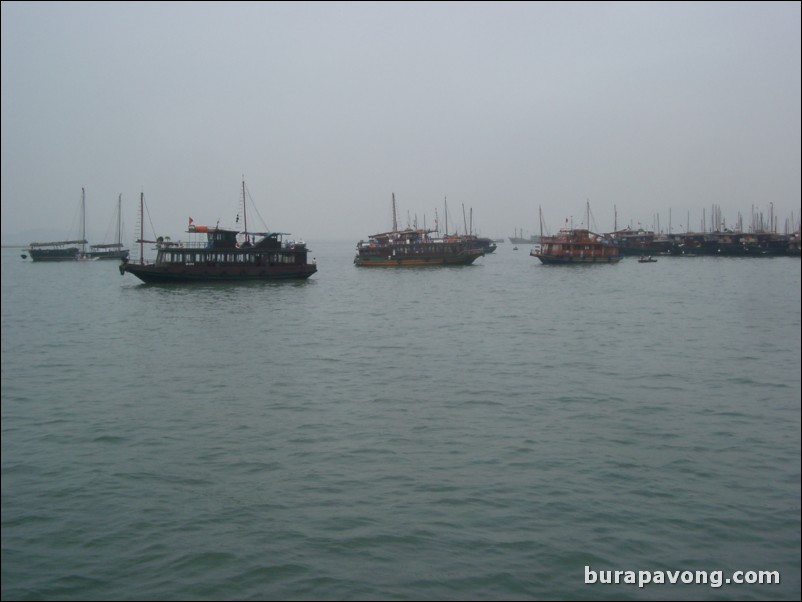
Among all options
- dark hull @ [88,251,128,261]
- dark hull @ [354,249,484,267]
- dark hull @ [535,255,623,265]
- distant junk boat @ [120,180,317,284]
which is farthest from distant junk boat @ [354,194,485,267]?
dark hull @ [88,251,128,261]

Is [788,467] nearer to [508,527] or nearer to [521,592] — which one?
[508,527]

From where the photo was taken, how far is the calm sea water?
25.5 ft

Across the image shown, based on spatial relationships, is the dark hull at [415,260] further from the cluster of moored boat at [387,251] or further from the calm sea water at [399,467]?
the calm sea water at [399,467]

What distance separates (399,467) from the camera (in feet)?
36.4

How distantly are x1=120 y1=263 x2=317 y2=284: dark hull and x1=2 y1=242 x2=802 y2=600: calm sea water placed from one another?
1173 inches

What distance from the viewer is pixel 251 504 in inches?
379

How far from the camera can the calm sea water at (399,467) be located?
777 centimetres

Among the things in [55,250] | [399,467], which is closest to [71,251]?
[55,250]

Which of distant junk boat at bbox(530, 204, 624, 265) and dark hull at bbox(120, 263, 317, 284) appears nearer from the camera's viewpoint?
dark hull at bbox(120, 263, 317, 284)

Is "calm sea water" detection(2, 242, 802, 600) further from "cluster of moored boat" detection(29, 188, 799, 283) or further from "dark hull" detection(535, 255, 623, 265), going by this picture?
"dark hull" detection(535, 255, 623, 265)

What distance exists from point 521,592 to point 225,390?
1151 centimetres

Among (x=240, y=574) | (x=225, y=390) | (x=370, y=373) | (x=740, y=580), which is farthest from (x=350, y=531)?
(x=370, y=373)

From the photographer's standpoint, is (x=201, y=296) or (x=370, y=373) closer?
(x=370, y=373)

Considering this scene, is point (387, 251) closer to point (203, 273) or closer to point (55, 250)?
point (203, 273)
